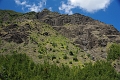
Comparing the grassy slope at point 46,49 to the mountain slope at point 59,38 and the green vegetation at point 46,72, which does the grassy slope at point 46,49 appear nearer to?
the mountain slope at point 59,38

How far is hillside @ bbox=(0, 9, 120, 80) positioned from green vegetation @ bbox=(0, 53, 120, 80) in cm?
995

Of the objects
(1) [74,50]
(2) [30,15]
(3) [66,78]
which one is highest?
(2) [30,15]

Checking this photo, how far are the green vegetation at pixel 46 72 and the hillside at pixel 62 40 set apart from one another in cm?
995

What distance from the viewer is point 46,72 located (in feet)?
268

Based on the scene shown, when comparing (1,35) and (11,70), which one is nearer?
(11,70)

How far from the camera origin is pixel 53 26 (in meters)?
152

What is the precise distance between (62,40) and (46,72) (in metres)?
47.9

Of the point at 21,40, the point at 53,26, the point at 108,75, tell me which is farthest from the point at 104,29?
the point at 108,75

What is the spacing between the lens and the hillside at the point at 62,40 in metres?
104

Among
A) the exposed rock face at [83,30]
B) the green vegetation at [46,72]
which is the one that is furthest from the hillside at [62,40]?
the green vegetation at [46,72]

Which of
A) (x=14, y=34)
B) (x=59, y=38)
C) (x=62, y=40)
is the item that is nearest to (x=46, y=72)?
(x=14, y=34)

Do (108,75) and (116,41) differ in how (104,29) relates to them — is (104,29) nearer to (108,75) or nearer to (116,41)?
(116,41)

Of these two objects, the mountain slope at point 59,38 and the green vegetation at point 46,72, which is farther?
the mountain slope at point 59,38

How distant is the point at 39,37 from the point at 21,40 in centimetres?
1193
